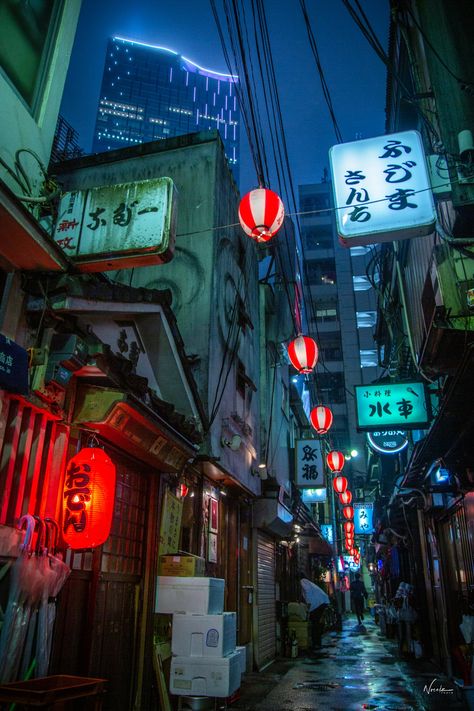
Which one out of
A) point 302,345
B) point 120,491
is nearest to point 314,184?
point 302,345

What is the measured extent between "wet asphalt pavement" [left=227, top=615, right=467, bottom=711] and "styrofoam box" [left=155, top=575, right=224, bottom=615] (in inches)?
138

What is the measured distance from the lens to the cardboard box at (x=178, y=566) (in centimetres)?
941

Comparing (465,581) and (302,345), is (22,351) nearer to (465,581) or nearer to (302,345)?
(302,345)

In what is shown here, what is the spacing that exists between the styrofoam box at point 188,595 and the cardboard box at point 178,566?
199 millimetres

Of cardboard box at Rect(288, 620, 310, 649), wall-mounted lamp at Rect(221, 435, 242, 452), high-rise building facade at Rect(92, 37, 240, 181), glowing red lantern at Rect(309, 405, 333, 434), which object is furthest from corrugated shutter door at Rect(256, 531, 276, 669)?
high-rise building facade at Rect(92, 37, 240, 181)

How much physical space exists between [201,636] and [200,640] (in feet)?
0.22

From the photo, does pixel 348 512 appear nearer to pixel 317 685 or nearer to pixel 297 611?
pixel 297 611

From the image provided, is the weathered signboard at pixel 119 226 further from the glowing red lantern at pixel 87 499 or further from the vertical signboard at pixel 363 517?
the vertical signboard at pixel 363 517

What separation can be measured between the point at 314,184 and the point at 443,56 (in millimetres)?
70351

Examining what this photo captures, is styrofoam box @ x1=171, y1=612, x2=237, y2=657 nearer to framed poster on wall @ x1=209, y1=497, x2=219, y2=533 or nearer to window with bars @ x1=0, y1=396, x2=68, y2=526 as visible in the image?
window with bars @ x1=0, y1=396, x2=68, y2=526

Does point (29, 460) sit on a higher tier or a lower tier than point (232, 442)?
lower

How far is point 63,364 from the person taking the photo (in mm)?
6422

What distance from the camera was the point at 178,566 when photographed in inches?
372

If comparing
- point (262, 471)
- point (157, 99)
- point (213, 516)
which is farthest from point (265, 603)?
point (157, 99)
